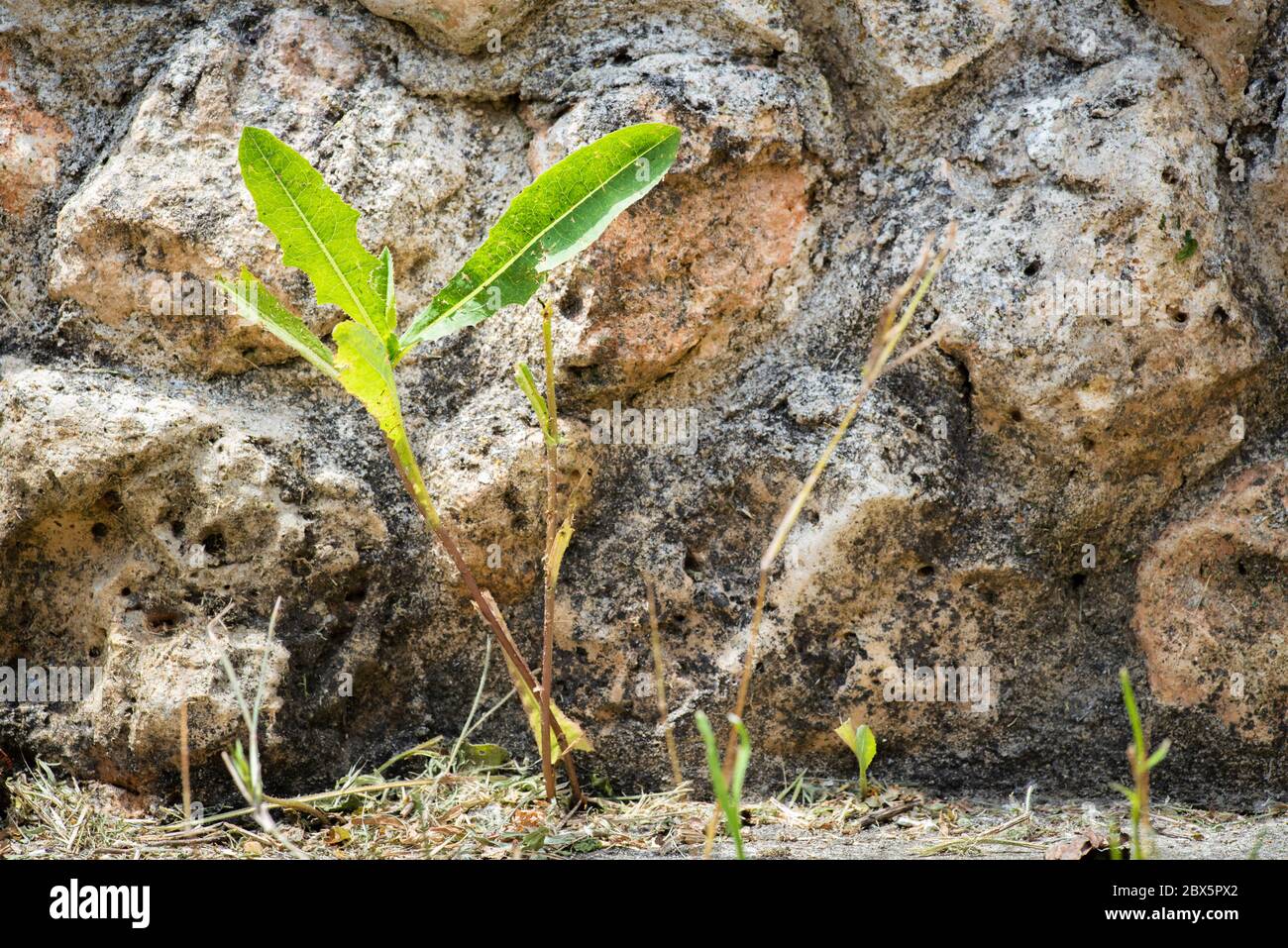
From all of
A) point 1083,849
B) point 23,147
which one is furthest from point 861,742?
point 23,147

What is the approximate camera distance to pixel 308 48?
2.92 meters

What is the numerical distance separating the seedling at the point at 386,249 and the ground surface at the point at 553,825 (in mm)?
578

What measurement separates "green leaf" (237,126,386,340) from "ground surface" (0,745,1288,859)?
41.8 inches

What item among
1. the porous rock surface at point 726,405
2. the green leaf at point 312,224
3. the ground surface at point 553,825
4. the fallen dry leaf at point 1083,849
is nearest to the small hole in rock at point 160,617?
the porous rock surface at point 726,405

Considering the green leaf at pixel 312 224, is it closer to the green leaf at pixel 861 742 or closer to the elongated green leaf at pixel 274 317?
the elongated green leaf at pixel 274 317

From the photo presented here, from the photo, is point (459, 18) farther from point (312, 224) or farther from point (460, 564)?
point (460, 564)

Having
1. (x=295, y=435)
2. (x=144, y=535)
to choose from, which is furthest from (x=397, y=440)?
(x=144, y=535)

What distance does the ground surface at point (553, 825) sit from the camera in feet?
7.91

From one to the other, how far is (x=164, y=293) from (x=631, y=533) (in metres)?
1.25

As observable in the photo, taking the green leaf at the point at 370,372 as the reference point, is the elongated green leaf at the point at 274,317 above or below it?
above

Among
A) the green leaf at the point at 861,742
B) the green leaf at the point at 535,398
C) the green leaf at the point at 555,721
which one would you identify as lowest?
the green leaf at the point at 861,742

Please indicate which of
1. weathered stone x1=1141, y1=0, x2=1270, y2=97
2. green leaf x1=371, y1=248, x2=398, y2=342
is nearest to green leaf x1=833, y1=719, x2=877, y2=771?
green leaf x1=371, y1=248, x2=398, y2=342
